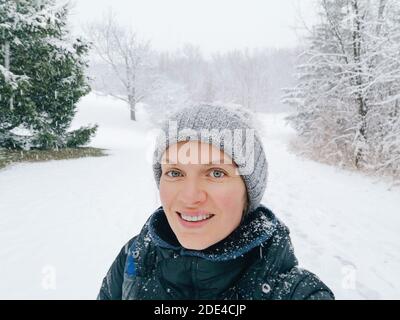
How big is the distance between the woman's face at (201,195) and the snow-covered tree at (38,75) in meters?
10.2

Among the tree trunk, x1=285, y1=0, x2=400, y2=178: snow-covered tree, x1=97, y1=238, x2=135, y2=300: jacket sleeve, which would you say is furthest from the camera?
the tree trunk

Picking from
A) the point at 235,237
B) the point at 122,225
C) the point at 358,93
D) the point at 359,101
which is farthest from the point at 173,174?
the point at 359,101

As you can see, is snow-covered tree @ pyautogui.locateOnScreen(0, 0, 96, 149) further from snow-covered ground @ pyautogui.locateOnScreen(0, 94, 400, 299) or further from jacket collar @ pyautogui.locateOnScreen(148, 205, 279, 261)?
jacket collar @ pyautogui.locateOnScreen(148, 205, 279, 261)

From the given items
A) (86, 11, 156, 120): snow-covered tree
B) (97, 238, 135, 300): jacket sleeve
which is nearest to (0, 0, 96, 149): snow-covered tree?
(97, 238, 135, 300): jacket sleeve

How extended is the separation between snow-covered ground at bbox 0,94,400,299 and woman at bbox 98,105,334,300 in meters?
0.83

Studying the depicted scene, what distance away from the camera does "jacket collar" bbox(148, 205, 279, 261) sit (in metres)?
1.38

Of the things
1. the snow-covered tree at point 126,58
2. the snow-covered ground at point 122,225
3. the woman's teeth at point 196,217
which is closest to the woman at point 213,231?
the woman's teeth at point 196,217

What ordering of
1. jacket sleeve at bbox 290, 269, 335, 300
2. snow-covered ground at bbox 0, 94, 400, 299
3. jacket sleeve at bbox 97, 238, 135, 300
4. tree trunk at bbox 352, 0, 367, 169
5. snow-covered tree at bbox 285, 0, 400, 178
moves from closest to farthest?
1. jacket sleeve at bbox 290, 269, 335, 300
2. jacket sleeve at bbox 97, 238, 135, 300
3. snow-covered ground at bbox 0, 94, 400, 299
4. snow-covered tree at bbox 285, 0, 400, 178
5. tree trunk at bbox 352, 0, 367, 169

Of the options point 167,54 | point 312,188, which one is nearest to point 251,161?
point 312,188

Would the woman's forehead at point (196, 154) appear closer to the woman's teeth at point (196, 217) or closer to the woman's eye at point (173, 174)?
the woman's eye at point (173, 174)

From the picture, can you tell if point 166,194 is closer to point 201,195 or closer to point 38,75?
point 201,195

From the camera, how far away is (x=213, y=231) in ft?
4.52
